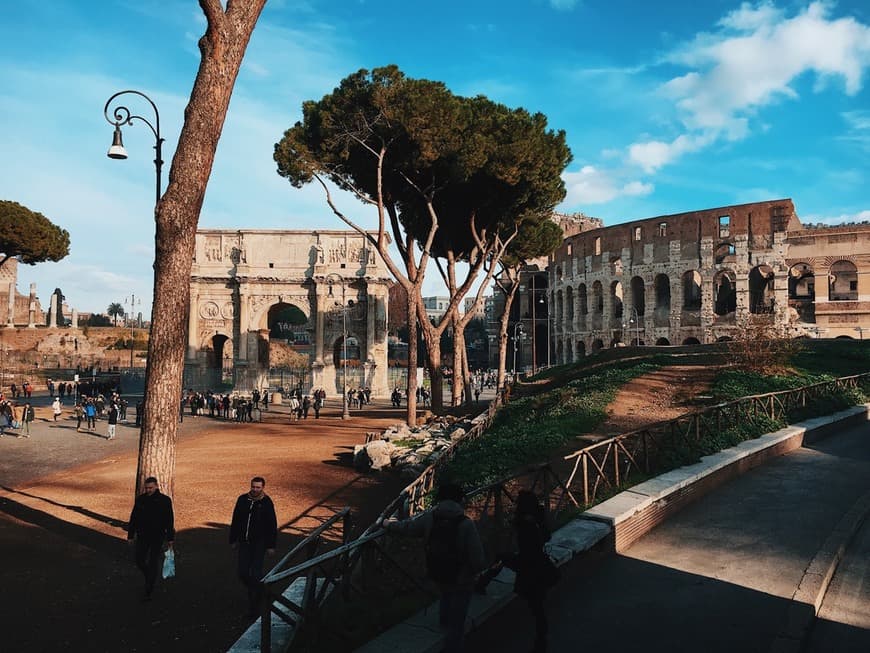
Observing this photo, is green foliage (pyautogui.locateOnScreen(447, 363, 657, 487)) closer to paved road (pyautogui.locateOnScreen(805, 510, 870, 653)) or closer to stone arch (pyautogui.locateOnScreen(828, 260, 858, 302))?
paved road (pyautogui.locateOnScreen(805, 510, 870, 653))

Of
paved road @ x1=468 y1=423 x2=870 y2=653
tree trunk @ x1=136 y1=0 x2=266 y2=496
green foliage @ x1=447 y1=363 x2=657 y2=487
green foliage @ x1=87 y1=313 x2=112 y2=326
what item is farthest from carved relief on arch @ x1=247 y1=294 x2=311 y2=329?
green foliage @ x1=87 y1=313 x2=112 y2=326

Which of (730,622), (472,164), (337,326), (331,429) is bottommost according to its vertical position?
(331,429)

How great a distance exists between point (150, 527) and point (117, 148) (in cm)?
746

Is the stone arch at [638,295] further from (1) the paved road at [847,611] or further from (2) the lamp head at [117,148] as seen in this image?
(1) the paved road at [847,611]

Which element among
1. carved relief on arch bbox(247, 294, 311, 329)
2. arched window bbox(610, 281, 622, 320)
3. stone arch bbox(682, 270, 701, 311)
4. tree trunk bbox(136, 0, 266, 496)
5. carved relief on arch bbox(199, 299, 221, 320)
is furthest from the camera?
arched window bbox(610, 281, 622, 320)

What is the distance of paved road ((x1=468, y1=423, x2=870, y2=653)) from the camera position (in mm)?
4020

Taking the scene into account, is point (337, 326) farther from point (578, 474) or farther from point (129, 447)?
point (578, 474)

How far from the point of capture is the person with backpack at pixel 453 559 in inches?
145

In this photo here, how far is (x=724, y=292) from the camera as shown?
38281mm

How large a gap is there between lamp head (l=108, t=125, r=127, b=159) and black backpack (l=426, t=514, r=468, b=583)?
32.3 ft

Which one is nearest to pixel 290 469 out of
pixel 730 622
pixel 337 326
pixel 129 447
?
pixel 129 447

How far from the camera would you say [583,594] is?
4.71 m

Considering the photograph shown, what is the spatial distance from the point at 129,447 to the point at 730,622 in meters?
18.0

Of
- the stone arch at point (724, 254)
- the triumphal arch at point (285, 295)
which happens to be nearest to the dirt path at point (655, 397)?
the stone arch at point (724, 254)
